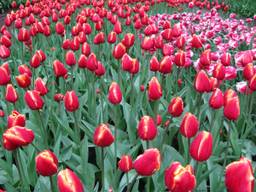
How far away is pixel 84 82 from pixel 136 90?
1.83 feet

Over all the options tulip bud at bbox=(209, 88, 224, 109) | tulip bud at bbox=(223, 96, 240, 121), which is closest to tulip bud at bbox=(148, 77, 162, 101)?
tulip bud at bbox=(209, 88, 224, 109)

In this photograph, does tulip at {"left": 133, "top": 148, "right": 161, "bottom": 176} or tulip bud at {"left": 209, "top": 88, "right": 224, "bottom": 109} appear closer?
tulip at {"left": 133, "top": 148, "right": 161, "bottom": 176}

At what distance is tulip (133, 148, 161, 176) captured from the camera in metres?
1.35

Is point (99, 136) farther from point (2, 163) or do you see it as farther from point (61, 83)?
point (61, 83)

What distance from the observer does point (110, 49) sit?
14.1 ft

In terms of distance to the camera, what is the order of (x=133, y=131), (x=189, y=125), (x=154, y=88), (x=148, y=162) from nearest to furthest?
(x=148, y=162), (x=189, y=125), (x=154, y=88), (x=133, y=131)

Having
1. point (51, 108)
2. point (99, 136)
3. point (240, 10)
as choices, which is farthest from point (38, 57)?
point (240, 10)

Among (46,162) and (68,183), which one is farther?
(46,162)

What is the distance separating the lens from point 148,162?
1.36 m

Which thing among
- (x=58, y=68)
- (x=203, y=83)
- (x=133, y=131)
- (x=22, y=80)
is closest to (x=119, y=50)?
(x=58, y=68)

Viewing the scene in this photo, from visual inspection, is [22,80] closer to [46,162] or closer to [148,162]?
[46,162]

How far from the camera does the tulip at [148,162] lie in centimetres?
135

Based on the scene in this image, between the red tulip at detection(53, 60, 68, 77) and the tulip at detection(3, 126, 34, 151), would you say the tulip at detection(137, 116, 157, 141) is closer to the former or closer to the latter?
the tulip at detection(3, 126, 34, 151)

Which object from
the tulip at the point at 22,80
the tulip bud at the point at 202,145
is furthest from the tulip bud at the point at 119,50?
the tulip bud at the point at 202,145
